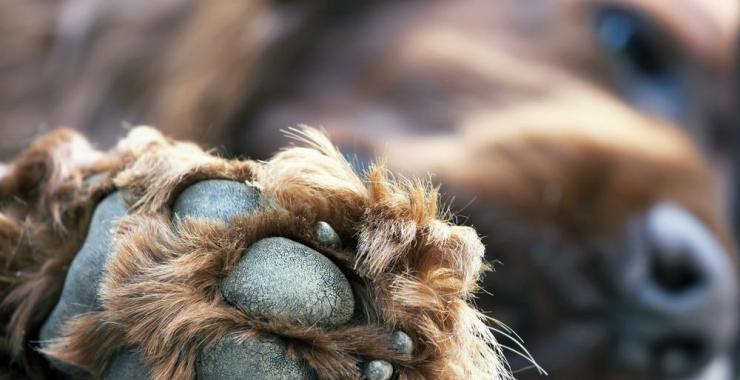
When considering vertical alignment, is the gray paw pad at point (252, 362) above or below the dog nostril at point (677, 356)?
above

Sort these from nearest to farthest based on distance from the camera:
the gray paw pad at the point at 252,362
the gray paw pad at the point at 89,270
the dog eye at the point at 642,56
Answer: the gray paw pad at the point at 252,362 < the gray paw pad at the point at 89,270 < the dog eye at the point at 642,56

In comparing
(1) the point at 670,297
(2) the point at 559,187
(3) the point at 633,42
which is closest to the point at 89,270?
(2) the point at 559,187

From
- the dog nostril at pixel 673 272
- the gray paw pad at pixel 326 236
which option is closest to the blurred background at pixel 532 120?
the dog nostril at pixel 673 272

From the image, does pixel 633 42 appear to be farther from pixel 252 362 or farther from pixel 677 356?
pixel 252 362

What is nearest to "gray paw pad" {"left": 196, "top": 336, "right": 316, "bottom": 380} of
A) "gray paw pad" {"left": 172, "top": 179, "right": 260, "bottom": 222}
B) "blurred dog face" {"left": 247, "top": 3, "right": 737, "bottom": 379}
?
"gray paw pad" {"left": 172, "top": 179, "right": 260, "bottom": 222}

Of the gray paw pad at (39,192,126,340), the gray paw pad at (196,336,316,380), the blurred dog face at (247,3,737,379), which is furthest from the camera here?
the blurred dog face at (247,3,737,379)

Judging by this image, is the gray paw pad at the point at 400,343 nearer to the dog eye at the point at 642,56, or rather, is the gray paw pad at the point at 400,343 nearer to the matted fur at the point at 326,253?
the matted fur at the point at 326,253

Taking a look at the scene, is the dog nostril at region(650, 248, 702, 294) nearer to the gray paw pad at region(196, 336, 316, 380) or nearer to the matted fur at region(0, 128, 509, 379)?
the matted fur at region(0, 128, 509, 379)
